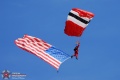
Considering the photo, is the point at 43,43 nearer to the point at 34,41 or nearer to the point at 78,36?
the point at 34,41

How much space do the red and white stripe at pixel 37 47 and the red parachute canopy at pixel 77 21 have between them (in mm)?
3519

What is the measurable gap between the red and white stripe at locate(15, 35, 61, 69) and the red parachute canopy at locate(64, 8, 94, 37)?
3.52m

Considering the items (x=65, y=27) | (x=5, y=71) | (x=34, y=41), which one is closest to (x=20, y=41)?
(x=34, y=41)

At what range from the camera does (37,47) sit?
63000 mm

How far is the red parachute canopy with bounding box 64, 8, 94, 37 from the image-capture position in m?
62.0

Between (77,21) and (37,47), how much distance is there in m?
6.06

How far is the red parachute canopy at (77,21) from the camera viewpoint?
62.0 meters

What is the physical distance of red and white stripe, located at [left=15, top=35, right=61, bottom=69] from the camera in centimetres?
6034

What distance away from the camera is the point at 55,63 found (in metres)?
59.9

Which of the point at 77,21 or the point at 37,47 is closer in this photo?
the point at 37,47

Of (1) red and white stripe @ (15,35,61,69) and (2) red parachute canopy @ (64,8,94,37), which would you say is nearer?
(1) red and white stripe @ (15,35,61,69)

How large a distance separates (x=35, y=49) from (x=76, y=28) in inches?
230

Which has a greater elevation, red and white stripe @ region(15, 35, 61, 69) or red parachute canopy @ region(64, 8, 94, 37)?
red parachute canopy @ region(64, 8, 94, 37)

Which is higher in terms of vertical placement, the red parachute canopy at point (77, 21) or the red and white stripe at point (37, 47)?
the red parachute canopy at point (77, 21)
